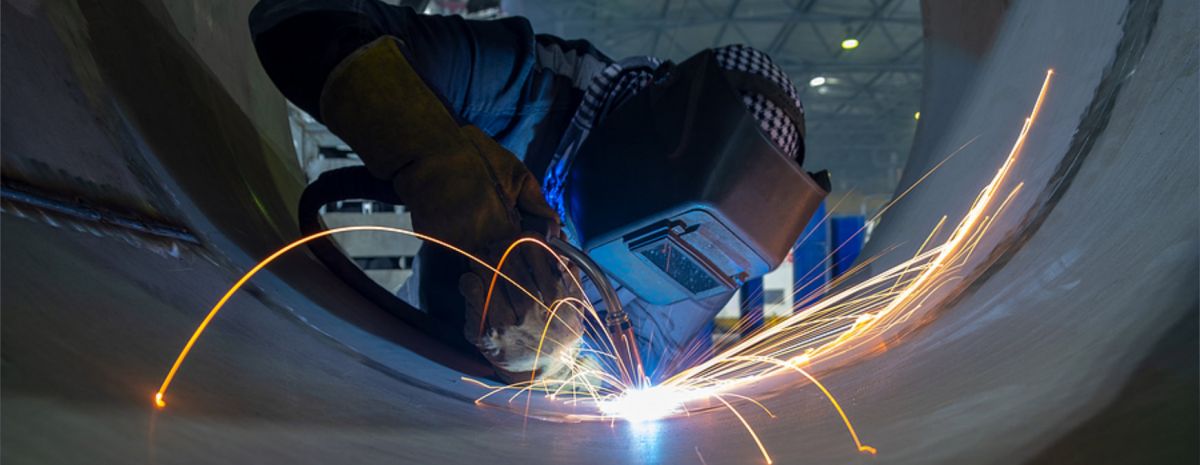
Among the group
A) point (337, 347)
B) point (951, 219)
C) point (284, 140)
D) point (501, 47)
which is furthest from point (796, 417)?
point (284, 140)

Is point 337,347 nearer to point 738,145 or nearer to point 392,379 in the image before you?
point 392,379

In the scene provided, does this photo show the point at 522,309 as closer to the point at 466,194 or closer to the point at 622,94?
the point at 466,194

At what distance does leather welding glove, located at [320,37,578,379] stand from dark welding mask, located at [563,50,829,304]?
0.27 metres

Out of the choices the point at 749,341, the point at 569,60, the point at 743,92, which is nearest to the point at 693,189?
the point at 743,92

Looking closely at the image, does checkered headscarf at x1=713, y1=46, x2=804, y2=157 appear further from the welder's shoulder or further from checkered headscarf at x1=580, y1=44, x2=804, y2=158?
the welder's shoulder

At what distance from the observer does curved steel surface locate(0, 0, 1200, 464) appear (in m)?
0.61

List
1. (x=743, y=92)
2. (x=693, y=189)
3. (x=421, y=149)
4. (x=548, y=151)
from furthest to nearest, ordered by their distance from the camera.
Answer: (x=548, y=151) → (x=743, y=92) → (x=693, y=189) → (x=421, y=149)

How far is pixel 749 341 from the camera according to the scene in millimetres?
1648

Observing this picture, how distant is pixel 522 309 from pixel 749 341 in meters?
0.69

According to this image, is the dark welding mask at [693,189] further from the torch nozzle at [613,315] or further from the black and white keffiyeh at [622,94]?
the torch nozzle at [613,315]

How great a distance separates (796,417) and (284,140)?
1.85 meters

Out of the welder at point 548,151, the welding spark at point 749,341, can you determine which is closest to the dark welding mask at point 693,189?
the welder at point 548,151

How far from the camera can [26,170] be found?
2.44 ft

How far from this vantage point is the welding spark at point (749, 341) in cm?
117
